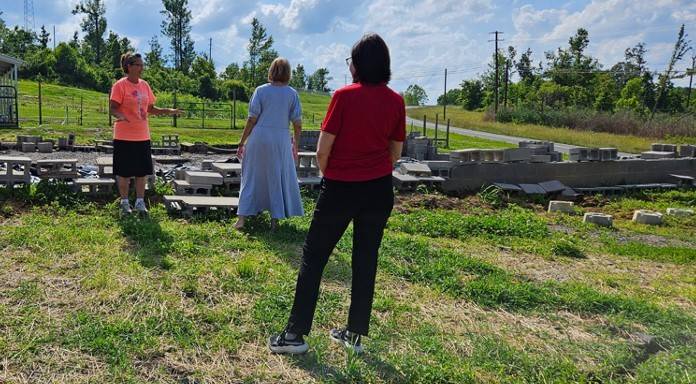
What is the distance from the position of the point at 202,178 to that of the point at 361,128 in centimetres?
500

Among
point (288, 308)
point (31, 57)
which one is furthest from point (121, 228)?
point (31, 57)

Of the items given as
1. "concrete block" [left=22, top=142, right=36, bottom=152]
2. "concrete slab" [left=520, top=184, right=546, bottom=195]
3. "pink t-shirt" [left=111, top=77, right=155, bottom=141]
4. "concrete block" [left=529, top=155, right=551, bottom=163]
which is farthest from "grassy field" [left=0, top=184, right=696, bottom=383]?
"concrete block" [left=22, top=142, right=36, bottom=152]

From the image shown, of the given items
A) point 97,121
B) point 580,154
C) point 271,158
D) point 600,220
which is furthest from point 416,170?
point 97,121

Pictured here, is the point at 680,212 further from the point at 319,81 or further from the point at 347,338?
the point at 319,81

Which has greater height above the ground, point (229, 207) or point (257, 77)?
point (257, 77)

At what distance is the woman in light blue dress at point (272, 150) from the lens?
20.4 ft

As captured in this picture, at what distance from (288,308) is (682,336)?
2781mm

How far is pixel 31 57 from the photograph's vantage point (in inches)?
2296

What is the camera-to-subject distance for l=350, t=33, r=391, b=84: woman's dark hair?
336cm

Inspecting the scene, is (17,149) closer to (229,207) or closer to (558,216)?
(229,207)

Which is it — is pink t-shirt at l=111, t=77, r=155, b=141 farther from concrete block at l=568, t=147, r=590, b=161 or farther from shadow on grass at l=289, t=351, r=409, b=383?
concrete block at l=568, t=147, r=590, b=161

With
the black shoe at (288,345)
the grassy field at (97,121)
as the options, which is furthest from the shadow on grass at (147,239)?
the grassy field at (97,121)

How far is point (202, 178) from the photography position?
7988mm

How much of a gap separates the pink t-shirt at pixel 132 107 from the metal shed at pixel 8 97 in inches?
655
